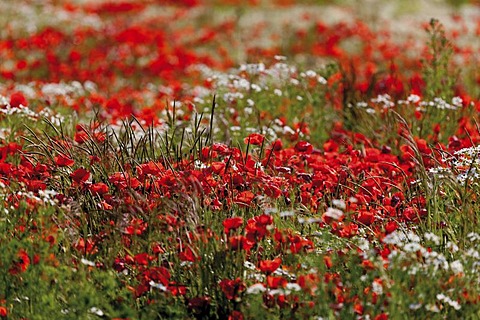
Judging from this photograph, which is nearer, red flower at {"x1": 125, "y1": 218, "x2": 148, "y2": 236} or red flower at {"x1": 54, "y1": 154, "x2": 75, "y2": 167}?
red flower at {"x1": 125, "y1": 218, "x2": 148, "y2": 236}

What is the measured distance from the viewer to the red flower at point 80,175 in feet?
12.9

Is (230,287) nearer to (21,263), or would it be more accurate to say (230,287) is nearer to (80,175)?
(21,263)

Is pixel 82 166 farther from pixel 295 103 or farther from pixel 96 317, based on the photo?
pixel 295 103

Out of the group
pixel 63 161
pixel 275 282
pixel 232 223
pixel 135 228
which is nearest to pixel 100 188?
pixel 63 161

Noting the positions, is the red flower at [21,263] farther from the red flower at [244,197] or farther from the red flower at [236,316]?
the red flower at [244,197]

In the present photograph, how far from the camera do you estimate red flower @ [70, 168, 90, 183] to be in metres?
3.92

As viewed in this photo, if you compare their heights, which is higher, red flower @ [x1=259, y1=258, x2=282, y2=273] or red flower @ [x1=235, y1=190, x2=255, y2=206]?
red flower @ [x1=235, y1=190, x2=255, y2=206]

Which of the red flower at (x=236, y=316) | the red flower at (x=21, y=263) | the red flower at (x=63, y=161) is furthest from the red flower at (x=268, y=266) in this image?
the red flower at (x=63, y=161)

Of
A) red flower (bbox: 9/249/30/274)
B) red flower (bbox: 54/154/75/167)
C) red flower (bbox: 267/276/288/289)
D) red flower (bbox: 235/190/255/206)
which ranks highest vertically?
red flower (bbox: 54/154/75/167)

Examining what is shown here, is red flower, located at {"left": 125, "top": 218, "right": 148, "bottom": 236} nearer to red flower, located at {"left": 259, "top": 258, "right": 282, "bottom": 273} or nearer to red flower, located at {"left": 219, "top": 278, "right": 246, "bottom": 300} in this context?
red flower, located at {"left": 219, "top": 278, "right": 246, "bottom": 300}

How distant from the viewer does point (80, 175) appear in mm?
3926

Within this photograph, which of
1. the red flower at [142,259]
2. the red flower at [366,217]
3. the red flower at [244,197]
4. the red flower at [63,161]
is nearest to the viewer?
the red flower at [142,259]

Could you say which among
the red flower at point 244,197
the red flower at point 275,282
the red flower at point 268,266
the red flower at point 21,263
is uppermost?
the red flower at point 244,197

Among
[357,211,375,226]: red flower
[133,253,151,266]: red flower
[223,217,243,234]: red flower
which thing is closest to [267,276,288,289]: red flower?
[223,217,243,234]: red flower
